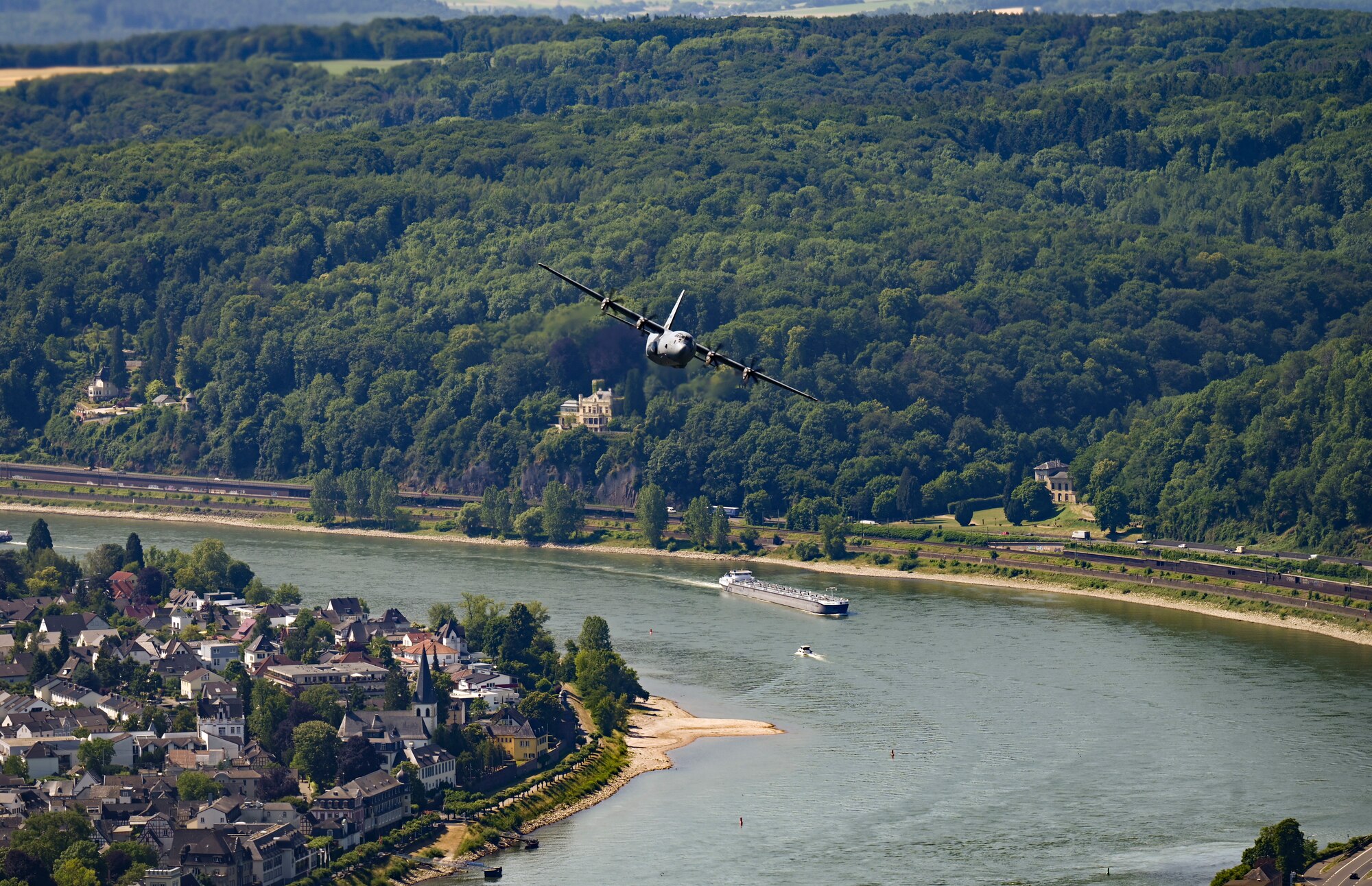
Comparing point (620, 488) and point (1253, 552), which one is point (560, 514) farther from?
point (1253, 552)

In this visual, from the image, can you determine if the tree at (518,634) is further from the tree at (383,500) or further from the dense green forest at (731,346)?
the tree at (383,500)

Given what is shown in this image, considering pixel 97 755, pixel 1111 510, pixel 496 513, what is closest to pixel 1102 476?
pixel 1111 510

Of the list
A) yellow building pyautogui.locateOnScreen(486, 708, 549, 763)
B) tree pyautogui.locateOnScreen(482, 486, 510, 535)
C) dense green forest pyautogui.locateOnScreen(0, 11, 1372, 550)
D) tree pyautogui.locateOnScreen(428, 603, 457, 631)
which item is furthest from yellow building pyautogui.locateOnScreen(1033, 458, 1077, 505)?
yellow building pyautogui.locateOnScreen(486, 708, 549, 763)

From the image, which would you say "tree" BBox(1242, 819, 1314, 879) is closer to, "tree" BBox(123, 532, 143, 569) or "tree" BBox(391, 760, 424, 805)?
"tree" BBox(391, 760, 424, 805)

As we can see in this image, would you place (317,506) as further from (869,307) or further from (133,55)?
(869,307)

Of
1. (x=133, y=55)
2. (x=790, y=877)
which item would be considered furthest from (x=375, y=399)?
(x=790, y=877)

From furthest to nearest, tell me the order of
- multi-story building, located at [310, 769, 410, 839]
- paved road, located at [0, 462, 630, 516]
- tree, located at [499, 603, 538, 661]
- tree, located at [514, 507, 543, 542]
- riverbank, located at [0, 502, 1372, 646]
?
paved road, located at [0, 462, 630, 516] → tree, located at [514, 507, 543, 542] → riverbank, located at [0, 502, 1372, 646] → tree, located at [499, 603, 538, 661] → multi-story building, located at [310, 769, 410, 839]
